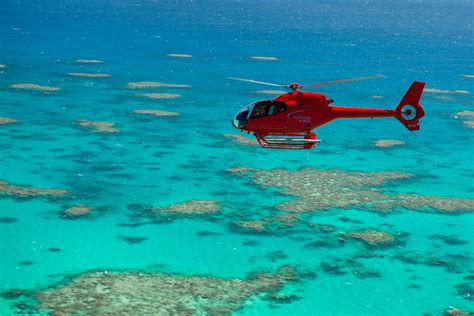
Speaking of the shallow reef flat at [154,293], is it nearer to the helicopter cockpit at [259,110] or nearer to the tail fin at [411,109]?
the helicopter cockpit at [259,110]

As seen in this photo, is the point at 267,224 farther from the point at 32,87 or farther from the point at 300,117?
the point at 32,87

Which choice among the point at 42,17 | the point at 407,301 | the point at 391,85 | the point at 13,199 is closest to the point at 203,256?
the point at 407,301

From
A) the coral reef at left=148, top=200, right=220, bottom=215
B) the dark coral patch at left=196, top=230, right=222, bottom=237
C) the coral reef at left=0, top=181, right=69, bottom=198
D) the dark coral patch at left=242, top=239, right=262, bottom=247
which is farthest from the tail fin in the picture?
the coral reef at left=0, top=181, right=69, bottom=198

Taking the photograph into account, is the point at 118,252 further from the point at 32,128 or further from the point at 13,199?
the point at 32,128

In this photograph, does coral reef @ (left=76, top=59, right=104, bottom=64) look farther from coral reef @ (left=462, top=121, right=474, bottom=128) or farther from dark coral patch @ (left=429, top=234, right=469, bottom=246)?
dark coral patch @ (left=429, top=234, right=469, bottom=246)

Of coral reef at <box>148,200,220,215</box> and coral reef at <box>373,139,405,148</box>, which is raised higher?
coral reef at <box>373,139,405,148</box>
